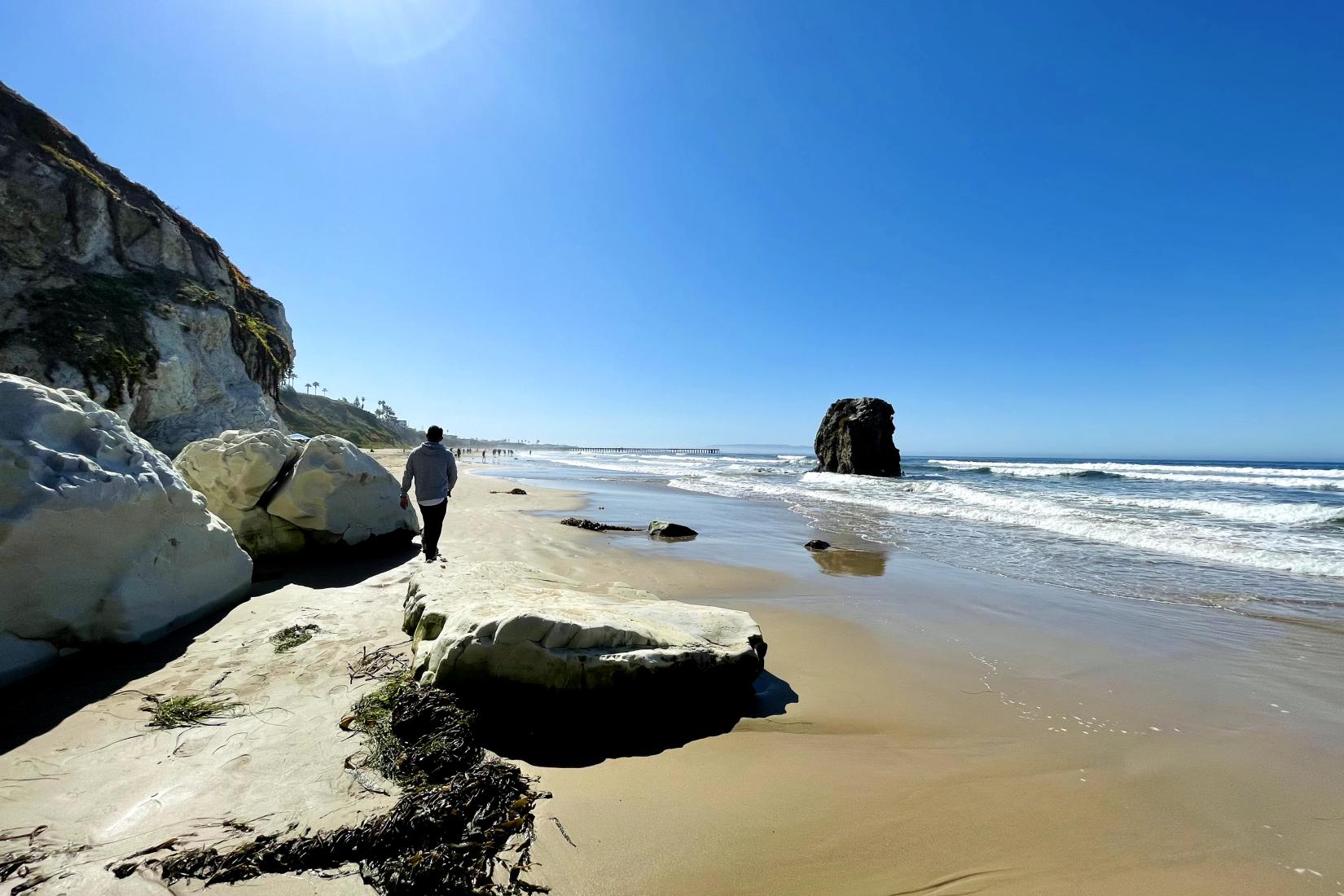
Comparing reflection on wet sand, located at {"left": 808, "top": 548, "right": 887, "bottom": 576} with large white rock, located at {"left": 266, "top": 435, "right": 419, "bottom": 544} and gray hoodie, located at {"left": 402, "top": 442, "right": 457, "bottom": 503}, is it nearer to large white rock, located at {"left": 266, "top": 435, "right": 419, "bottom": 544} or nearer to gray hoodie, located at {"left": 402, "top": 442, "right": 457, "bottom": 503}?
gray hoodie, located at {"left": 402, "top": 442, "right": 457, "bottom": 503}

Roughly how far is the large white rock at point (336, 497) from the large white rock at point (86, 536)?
2.02m

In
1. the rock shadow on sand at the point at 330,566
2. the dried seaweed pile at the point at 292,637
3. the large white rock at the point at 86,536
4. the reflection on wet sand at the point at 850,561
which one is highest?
the large white rock at the point at 86,536

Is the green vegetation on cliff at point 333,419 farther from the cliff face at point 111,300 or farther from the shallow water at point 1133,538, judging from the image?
the shallow water at point 1133,538

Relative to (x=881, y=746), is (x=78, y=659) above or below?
above

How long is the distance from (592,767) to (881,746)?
1.82 meters

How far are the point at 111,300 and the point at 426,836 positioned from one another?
989 inches

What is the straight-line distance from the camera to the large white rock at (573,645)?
332 cm

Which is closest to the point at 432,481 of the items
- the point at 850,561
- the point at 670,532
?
the point at 670,532

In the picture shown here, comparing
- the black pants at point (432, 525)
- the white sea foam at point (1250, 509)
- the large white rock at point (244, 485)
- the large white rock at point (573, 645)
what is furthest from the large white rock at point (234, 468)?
the white sea foam at point (1250, 509)

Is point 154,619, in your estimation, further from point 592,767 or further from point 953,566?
point 953,566

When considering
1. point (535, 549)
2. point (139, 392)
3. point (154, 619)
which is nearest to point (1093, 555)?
point (535, 549)

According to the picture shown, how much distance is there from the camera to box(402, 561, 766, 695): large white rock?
3.32 metres

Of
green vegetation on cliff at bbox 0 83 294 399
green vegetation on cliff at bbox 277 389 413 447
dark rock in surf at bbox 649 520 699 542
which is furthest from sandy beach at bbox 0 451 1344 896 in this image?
green vegetation on cliff at bbox 277 389 413 447

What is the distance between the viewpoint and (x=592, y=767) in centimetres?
290
